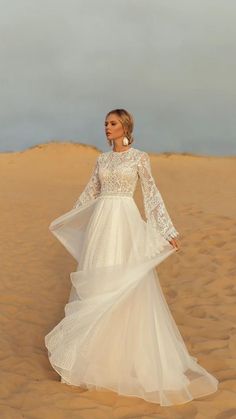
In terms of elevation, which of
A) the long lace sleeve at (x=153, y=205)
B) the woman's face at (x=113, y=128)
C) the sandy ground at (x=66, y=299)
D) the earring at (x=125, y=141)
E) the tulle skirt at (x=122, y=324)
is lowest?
the sandy ground at (x=66, y=299)

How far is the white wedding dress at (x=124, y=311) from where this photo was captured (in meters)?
3.87

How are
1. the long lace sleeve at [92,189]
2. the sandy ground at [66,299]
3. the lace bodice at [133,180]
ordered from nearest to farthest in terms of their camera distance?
the sandy ground at [66,299] → the lace bodice at [133,180] → the long lace sleeve at [92,189]

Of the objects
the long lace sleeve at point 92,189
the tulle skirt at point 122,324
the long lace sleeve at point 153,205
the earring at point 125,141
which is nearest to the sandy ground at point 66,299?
the tulle skirt at point 122,324

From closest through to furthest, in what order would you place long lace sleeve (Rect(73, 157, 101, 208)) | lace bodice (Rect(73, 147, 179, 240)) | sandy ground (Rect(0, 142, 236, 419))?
1. sandy ground (Rect(0, 142, 236, 419))
2. lace bodice (Rect(73, 147, 179, 240))
3. long lace sleeve (Rect(73, 157, 101, 208))

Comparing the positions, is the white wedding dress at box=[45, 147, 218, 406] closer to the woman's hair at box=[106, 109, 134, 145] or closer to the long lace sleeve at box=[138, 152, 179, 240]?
the long lace sleeve at box=[138, 152, 179, 240]

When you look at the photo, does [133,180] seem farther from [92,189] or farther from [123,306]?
[123,306]

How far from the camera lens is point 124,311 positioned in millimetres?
3953

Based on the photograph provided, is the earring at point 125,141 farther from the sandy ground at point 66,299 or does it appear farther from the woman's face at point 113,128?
the sandy ground at point 66,299

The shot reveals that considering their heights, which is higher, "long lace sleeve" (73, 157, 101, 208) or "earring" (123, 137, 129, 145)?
"earring" (123, 137, 129, 145)

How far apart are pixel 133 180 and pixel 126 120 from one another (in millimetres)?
499

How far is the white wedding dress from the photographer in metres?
3.87

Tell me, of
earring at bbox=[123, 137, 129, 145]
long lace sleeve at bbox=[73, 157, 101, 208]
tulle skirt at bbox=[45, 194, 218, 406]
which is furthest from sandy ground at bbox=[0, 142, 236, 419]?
earring at bbox=[123, 137, 129, 145]

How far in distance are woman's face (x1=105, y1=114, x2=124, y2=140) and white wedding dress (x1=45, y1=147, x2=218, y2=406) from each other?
15 cm

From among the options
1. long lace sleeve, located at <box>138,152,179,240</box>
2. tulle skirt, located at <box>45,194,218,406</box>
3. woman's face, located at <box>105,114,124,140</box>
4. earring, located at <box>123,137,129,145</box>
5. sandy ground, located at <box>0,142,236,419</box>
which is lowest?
sandy ground, located at <box>0,142,236,419</box>
